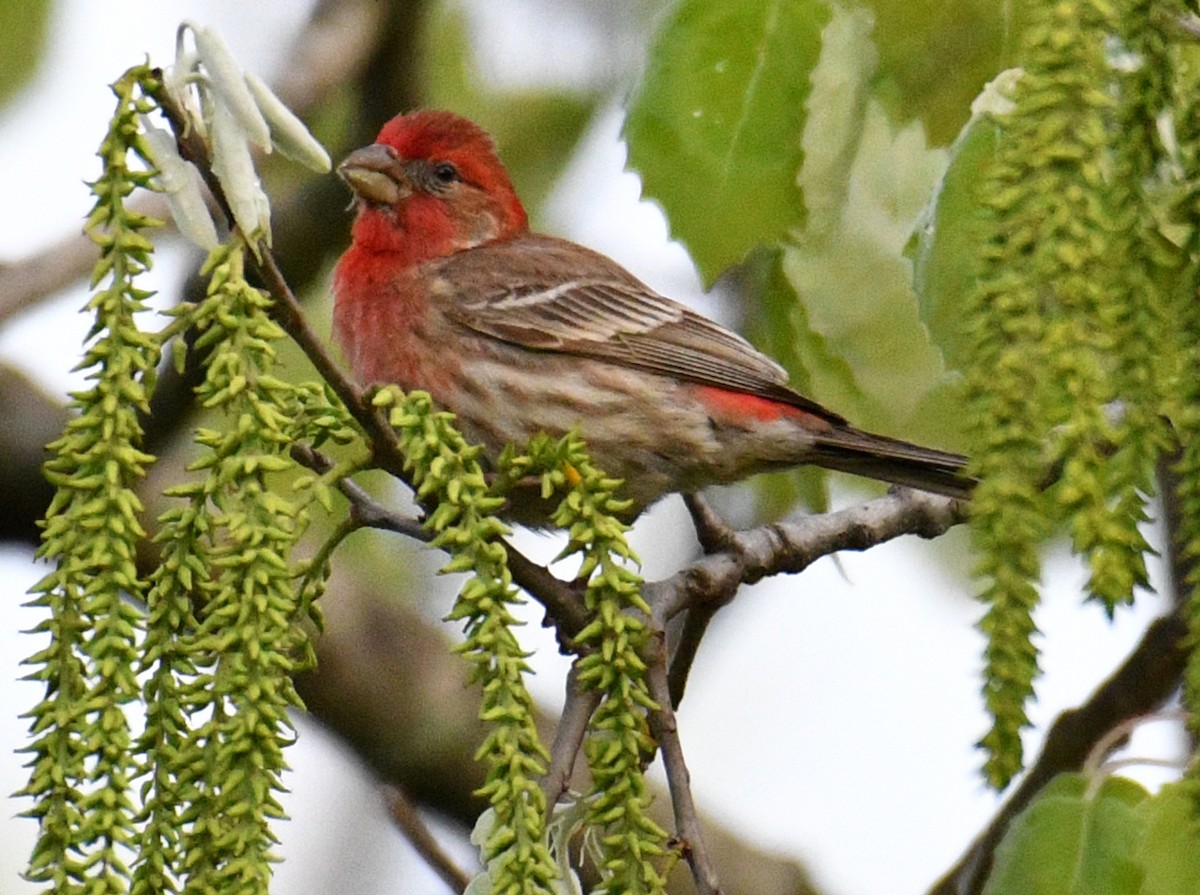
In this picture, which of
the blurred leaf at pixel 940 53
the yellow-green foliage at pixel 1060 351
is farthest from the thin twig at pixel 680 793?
the blurred leaf at pixel 940 53

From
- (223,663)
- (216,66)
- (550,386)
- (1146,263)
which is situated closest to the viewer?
(1146,263)

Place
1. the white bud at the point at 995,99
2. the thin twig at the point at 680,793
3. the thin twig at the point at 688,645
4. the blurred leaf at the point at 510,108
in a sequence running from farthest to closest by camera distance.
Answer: the blurred leaf at the point at 510,108, the thin twig at the point at 688,645, the white bud at the point at 995,99, the thin twig at the point at 680,793

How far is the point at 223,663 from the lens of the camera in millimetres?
1789

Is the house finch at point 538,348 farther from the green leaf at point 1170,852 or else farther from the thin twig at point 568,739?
the green leaf at point 1170,852

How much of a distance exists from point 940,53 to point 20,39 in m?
3.02

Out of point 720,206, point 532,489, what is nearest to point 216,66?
point 720,206

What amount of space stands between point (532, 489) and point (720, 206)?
1227 millimetres

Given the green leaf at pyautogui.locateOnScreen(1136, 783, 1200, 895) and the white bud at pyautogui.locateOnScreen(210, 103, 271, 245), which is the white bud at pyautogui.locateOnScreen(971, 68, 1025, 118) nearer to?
the green leaf at pyautogui.locateOnScreen(1136, 783, 1200, 895)

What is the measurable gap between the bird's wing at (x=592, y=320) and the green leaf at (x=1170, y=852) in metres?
2.76

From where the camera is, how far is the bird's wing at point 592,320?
5.05m

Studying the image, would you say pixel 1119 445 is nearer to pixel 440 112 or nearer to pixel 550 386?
pixel 550 386

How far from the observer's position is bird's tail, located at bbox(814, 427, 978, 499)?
4328 millimetres

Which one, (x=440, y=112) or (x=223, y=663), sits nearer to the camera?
(x=223, y=663)

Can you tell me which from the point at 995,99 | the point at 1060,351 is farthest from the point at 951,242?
the point at 1060,351
